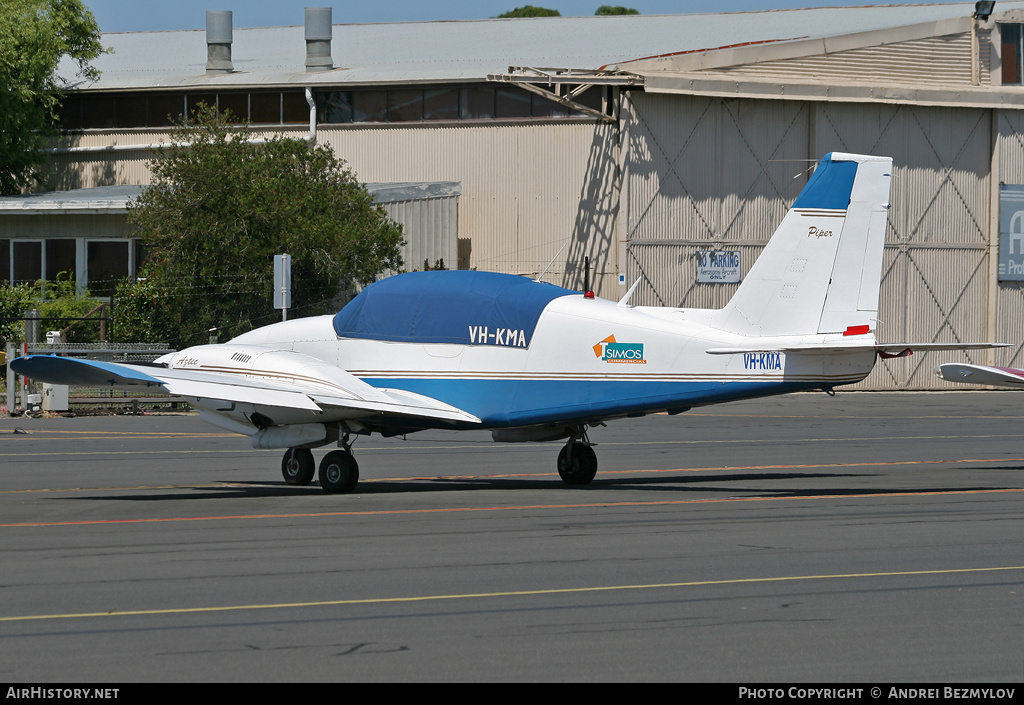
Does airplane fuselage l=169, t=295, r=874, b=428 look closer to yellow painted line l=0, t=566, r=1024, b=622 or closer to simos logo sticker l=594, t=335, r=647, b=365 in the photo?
simos logo sticker l=594, t=335, r=647, b=365

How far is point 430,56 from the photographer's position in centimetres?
4888

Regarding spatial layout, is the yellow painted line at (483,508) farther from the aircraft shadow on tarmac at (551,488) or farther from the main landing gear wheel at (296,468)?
the main landing gear wheel at (296,468)

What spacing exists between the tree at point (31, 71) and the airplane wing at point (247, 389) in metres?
37.2

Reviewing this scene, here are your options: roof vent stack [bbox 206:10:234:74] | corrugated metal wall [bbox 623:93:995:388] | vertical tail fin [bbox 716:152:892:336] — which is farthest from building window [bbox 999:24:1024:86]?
vertical tail fin [bbox 716:152:892:336]

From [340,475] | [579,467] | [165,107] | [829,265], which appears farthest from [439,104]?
[829,265]

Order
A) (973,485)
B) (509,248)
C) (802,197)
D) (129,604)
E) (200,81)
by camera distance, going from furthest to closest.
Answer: (200,81) → (509,248) → (973,485) → (802,197) → (129,604)

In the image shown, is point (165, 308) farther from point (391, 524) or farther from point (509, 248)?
point (391, 524)

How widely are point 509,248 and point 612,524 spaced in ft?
106

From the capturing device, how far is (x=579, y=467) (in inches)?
634

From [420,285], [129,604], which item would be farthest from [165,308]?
[129,604]

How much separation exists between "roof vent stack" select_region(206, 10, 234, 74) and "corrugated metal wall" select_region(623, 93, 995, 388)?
1848 cm

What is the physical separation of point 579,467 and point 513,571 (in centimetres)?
645

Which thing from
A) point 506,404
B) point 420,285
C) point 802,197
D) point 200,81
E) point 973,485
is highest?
point 200,81

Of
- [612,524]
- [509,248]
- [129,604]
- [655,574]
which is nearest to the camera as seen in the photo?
[129,604]
